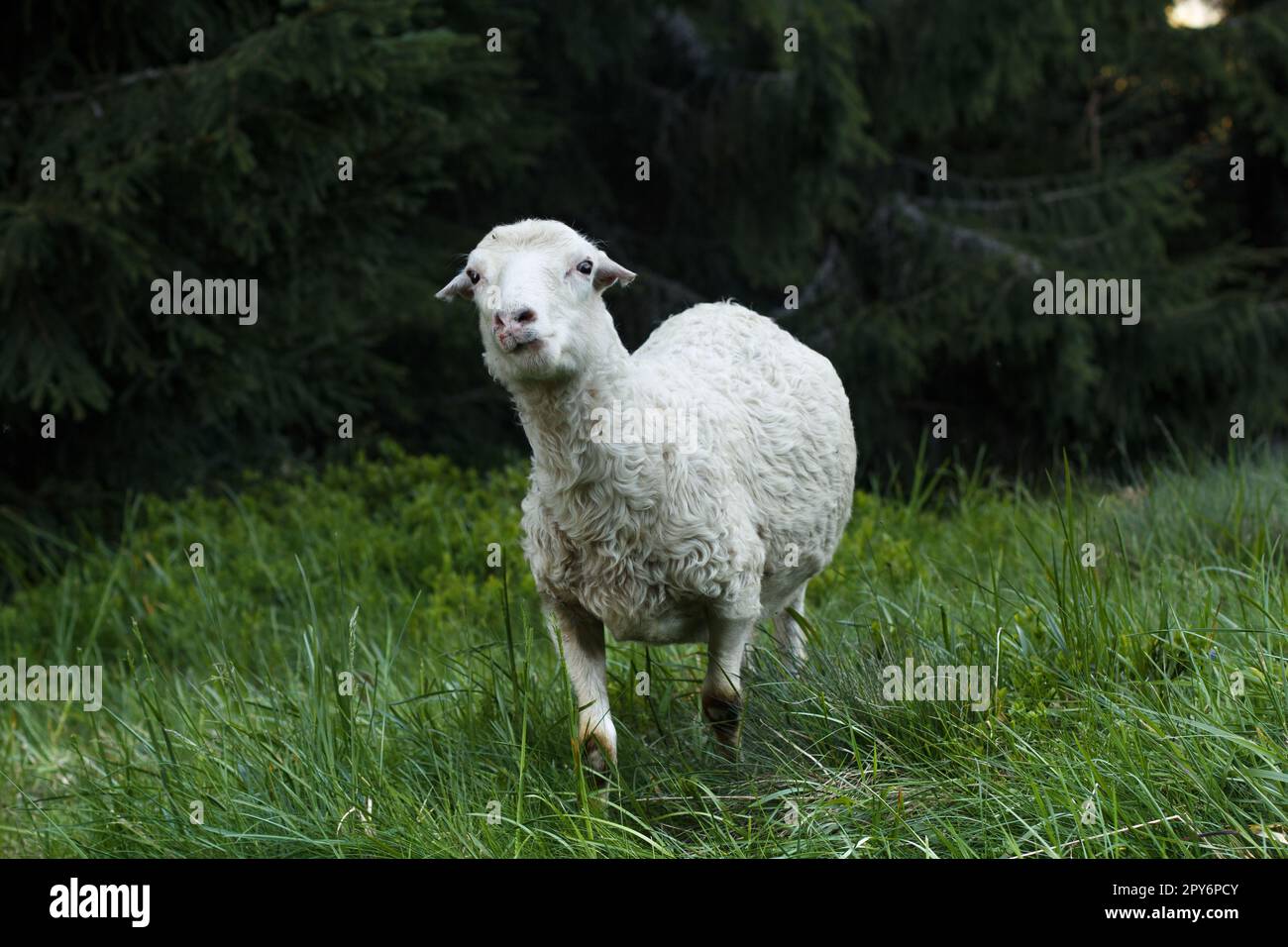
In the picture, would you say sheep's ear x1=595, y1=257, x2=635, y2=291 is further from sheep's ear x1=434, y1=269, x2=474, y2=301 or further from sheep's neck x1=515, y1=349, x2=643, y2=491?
sheep's ear x1=434, y1=269, x2=474, y2=301

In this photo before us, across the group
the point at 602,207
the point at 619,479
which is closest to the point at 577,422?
the point at 619,479

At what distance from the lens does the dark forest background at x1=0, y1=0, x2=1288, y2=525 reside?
25.2 feet

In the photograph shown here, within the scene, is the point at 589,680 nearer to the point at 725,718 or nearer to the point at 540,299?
the point at 725,718

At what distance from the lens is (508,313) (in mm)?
3578

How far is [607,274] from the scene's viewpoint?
3895 mm

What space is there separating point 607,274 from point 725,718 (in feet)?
4.51

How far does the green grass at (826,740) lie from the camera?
3.65m

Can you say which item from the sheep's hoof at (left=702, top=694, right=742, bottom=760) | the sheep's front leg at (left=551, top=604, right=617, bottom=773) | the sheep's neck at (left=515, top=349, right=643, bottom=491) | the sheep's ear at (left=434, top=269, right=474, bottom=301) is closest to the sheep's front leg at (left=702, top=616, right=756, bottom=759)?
the sheep's hoof at (left=702, top=694, right=742, bottom=760)

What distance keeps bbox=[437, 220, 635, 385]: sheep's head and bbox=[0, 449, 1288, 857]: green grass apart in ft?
2.77

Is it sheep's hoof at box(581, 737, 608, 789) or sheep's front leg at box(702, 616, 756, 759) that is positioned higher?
sheep's front leg at box(702, 616, 756, 759)

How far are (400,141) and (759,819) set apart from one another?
17.7 ft

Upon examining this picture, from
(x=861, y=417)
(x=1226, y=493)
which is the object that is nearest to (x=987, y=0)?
(x=861, y=417)

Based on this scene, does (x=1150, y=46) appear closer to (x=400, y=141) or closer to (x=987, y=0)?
(x=987, y=0)

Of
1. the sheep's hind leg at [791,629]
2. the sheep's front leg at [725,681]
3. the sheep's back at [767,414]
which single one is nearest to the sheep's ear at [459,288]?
the sheep's back at [767,414]
